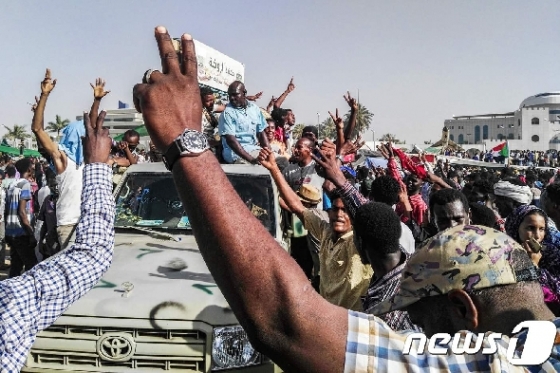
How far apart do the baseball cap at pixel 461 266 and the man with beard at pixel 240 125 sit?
5.28m

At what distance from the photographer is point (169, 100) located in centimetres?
126

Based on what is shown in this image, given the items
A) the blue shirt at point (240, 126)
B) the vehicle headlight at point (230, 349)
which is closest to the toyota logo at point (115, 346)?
the vehicle headlight at point (230, 349)

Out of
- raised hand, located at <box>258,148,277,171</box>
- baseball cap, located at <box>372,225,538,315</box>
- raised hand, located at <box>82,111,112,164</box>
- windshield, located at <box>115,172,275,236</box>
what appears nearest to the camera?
baseball cap, located at <box>372,225,538,315</box>

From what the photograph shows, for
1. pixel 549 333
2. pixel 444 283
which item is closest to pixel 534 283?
pixel 549 333

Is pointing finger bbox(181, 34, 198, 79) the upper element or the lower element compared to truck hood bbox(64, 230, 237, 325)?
upper

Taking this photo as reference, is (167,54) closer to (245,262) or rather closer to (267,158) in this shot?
(245,262)

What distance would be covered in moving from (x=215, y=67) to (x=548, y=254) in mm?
17995

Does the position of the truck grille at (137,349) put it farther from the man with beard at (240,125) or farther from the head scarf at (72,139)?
the man with beard at (240,125)

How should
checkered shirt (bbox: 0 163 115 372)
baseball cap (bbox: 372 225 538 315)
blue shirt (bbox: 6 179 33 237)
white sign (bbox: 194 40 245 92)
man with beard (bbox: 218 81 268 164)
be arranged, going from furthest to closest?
white sign (bbox: 194 40 245 92)
blue shirt (bbox: 6 179 33 237)
man with beard (bbox: 218 81 268 164)
checkered shirt (bbox: 0 163 115 372)
baseball cap (bbox: 372 225 538 315)

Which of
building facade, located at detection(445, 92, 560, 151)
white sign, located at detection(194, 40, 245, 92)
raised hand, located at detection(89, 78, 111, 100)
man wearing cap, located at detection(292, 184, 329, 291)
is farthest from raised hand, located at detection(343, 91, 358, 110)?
building facade, located at detection(445, 92, 560, 151)

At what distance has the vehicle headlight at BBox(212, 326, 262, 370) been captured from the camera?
9.86ft

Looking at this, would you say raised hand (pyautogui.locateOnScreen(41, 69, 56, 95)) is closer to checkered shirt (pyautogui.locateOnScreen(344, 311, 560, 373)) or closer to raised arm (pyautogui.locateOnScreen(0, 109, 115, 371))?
raised arm (pyautogui.locateOnScreen(0, 109, 115, 371))

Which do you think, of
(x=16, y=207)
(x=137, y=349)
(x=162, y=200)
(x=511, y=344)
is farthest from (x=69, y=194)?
(x=511, y=344)

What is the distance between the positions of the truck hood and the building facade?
3207 inches
